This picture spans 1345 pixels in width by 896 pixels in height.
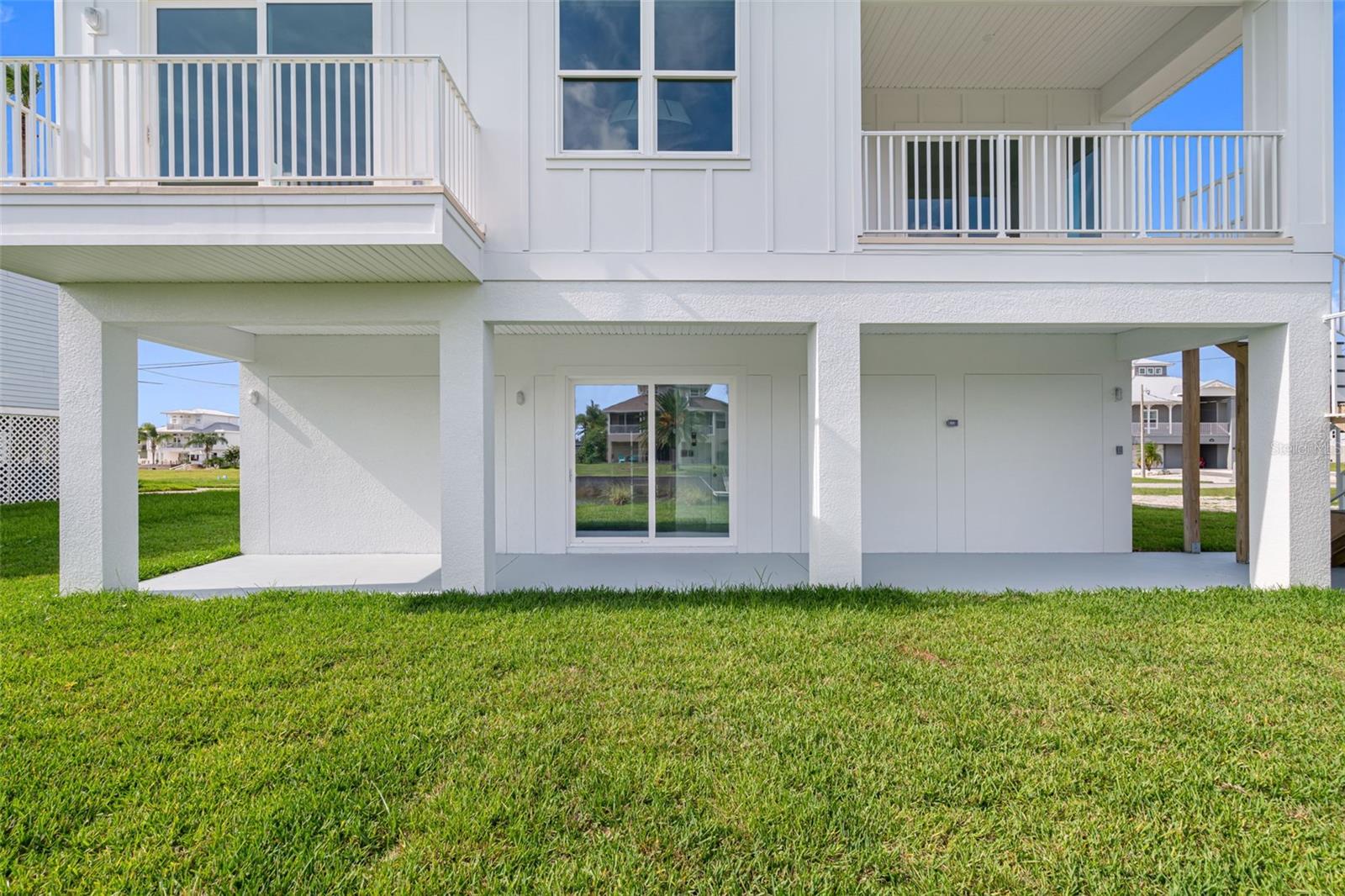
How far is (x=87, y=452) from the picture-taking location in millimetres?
6520

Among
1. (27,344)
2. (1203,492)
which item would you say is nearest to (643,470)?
(27,344)

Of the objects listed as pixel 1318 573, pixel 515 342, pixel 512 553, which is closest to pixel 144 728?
pixel 512 553

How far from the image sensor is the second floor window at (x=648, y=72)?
22.4ft

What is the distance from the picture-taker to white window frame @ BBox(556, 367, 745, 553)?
369 inches

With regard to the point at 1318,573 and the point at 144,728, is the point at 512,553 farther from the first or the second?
the point at 1318,573

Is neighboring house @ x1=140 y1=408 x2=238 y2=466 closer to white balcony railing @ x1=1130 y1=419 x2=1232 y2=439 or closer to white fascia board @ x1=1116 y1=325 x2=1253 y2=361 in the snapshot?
white fascia board @ x1=1116 y1=325 x2=1253 y2=361

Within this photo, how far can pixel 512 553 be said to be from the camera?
9266 millimetres

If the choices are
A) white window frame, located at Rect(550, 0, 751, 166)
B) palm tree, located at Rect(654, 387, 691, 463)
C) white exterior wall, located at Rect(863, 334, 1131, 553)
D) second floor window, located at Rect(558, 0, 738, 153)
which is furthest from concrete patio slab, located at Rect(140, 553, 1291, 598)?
second floor window, located at Rect(558, 0, 738, 153)

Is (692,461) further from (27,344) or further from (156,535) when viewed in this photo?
(27,344)

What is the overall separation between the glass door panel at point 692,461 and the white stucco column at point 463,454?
337cm

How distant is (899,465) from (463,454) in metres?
6.01

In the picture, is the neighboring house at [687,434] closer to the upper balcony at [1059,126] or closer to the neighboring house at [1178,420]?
the upper balcony at [1059,126]

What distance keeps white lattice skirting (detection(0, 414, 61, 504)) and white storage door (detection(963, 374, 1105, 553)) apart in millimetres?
20998

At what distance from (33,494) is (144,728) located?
18.1 m
